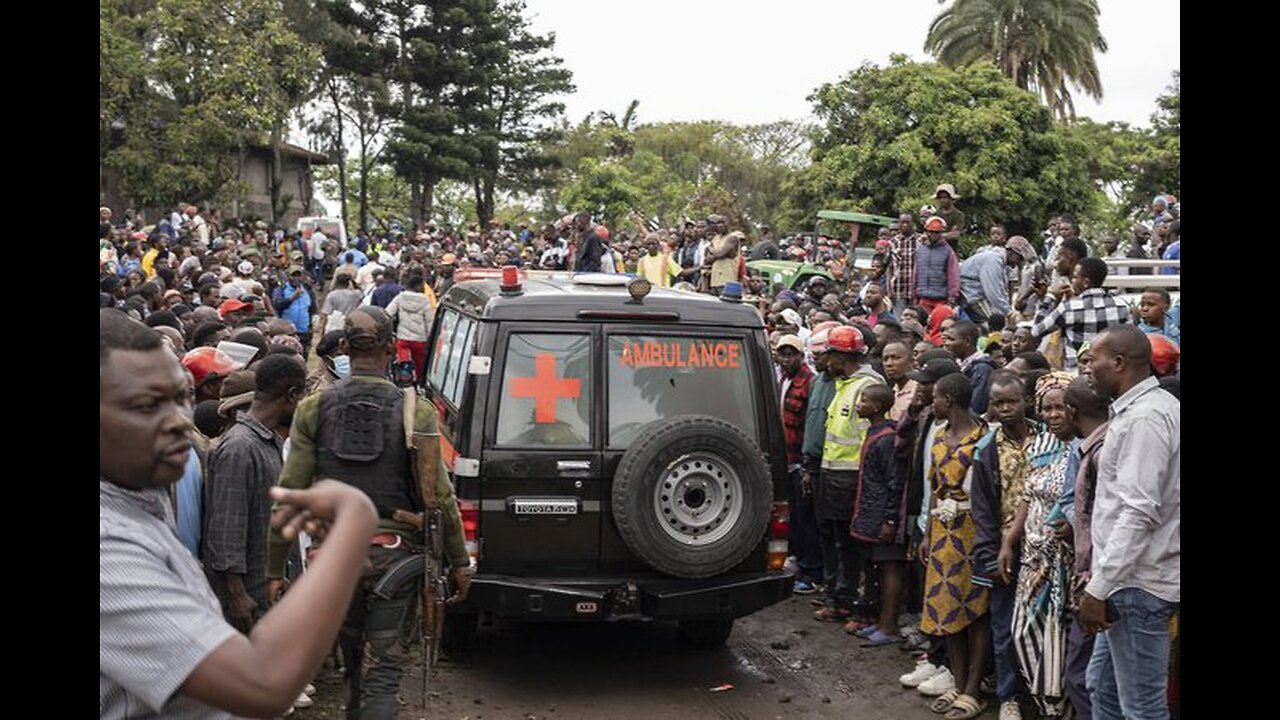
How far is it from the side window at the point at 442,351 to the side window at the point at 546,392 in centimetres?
144

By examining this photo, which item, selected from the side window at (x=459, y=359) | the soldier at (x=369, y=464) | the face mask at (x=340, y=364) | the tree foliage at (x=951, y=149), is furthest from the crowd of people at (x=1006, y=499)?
the tree foliage at (x=951, y=149)

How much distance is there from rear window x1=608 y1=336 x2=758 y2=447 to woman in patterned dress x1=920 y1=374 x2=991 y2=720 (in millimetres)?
1087

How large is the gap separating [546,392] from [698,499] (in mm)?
1006

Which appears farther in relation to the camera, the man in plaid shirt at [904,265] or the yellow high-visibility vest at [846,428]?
the man in plaid shirt at [904,265]

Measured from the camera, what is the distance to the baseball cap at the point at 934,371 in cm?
741

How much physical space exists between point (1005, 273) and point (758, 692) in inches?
314

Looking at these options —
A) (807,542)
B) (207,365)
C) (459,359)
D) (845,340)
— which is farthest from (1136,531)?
(207,365)

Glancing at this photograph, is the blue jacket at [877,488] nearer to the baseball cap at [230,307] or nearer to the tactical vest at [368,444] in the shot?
the tactical vest at [368,444]

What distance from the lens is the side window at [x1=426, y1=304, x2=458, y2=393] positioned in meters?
8.15

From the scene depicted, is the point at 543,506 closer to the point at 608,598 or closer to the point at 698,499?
the point at 608,598

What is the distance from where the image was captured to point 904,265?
13492 millimetres

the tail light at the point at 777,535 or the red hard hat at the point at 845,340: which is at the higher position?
the red hard hat at the point at 845,340

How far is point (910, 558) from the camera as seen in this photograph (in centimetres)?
768
